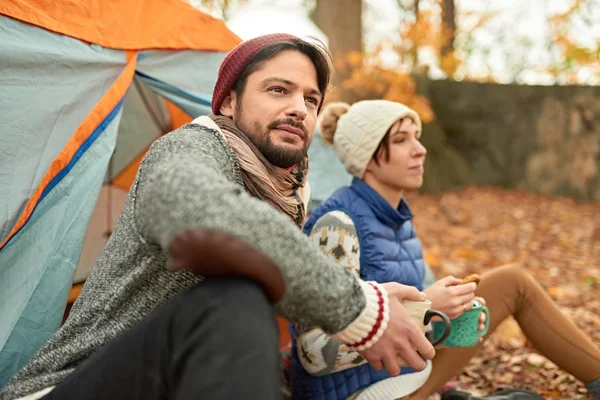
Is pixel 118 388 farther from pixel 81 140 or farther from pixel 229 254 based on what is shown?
pixel 81 140

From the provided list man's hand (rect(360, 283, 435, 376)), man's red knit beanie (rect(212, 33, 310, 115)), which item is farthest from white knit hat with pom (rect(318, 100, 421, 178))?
man's hand (rect(360, 283, 435, 376))

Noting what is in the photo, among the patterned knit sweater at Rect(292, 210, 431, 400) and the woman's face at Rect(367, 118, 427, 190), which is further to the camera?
the woman's face at Rect(367, 118, 427, 190)

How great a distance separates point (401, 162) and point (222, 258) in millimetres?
1342

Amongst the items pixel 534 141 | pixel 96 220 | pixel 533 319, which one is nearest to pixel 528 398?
pixel 533 319

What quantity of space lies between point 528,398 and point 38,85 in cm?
224

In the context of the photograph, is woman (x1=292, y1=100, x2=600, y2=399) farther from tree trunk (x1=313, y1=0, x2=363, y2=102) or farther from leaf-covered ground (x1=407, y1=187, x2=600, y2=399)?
tree trunk (x1=313, y1=0, x2=363, y2=102)

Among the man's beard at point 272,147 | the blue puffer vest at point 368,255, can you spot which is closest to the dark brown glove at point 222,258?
the man's beard at point 272,147

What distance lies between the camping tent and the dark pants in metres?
0.85

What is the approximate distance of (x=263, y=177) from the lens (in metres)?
1.47

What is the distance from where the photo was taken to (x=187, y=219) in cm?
95

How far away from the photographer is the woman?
1.81 metres

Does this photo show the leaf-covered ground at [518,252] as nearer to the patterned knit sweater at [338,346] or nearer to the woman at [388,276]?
the woman at [388,276]

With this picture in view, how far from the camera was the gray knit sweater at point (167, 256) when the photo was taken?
0.97 metres

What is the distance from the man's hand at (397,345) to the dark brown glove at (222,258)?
0.32m
